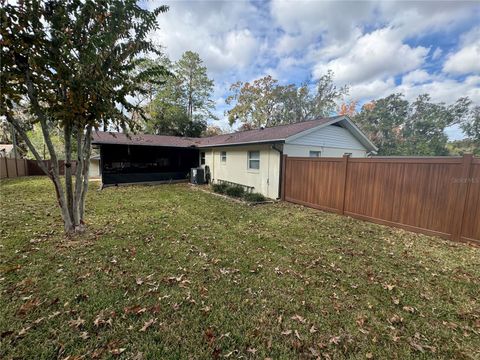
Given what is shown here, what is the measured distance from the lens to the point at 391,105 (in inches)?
1272

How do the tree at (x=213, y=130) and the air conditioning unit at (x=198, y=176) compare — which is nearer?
the air conditioning unit at (x=198, y=176)

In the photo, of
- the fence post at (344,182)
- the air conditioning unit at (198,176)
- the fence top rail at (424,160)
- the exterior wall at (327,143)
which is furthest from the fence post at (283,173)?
the air conditioning unit at (198,176)

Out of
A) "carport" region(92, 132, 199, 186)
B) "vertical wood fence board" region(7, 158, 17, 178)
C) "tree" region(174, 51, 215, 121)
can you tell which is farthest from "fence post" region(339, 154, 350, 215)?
"tree" region(174, 51, 215, 121)

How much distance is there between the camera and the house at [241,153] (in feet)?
30.8

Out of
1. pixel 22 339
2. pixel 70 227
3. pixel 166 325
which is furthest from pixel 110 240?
pixel 166 325

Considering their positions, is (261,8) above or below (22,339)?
above

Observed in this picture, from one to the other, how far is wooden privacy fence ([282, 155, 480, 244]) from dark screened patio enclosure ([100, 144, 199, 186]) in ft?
31.9

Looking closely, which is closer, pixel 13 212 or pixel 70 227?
pixel 70 227

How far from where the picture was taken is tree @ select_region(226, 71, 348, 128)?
27844 mm

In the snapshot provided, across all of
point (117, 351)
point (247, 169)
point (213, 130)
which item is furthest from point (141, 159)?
point (213, 130)

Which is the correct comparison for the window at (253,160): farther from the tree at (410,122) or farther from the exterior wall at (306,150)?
the tree at (410,122)

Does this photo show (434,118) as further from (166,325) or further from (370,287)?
(166,325)

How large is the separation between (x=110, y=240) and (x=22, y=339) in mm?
2477

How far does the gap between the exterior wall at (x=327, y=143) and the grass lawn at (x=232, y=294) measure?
4.86 metres
